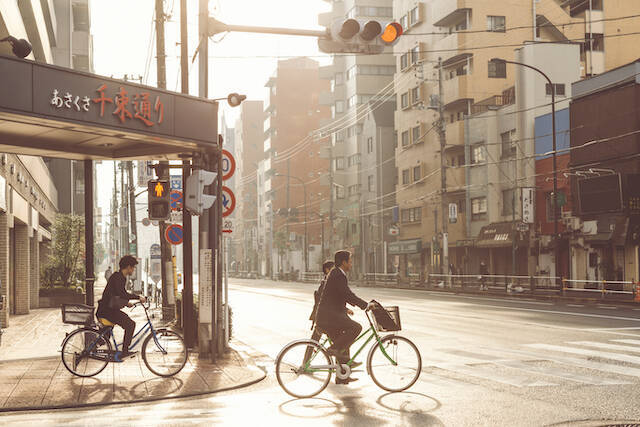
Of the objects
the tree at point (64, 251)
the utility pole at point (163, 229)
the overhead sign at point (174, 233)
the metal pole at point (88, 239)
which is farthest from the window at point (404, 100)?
the metal pole at point (88, 239)

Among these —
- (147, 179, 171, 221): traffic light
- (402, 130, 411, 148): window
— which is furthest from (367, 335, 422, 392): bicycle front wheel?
(402, 130, 411, 148): window

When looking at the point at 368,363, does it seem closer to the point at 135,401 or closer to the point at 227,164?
the point at 135,401

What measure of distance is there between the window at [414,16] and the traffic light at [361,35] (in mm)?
52042

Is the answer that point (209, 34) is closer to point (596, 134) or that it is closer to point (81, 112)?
point (81, 112)

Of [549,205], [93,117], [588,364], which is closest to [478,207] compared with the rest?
[549,205]

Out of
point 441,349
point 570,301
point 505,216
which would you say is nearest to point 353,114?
point 505,216

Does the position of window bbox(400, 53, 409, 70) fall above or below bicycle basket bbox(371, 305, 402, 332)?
above

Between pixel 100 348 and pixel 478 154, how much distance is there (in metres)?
43.7

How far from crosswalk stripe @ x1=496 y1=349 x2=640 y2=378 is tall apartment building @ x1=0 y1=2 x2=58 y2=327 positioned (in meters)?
10.1

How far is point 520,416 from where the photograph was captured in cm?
856

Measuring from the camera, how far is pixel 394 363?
10234mm

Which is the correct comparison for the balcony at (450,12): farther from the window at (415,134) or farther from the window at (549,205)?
the window at (549,205)

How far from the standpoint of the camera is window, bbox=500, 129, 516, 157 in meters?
48.8

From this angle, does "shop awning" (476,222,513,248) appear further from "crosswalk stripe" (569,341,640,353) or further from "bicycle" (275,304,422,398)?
"bicycle" (275,304,422,398)
